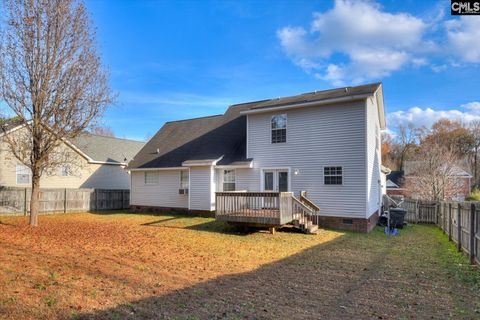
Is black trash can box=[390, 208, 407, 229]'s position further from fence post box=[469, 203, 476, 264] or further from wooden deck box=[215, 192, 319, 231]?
fence post box=[469, 203, 476, 264]

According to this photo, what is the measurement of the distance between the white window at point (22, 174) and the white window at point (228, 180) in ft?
43.3

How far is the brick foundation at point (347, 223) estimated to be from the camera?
1254cm

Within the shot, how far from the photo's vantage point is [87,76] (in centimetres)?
1230

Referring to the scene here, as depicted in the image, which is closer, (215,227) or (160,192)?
(215,227)

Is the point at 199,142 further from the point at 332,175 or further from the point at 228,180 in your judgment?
the point at 332,175

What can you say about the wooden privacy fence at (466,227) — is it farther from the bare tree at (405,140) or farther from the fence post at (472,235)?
the bare tree at (405,140)

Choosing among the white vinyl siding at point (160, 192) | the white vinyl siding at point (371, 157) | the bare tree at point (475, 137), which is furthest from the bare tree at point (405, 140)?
the white vinyl siding at point (160, 192)

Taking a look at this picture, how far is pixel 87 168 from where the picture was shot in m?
23.0

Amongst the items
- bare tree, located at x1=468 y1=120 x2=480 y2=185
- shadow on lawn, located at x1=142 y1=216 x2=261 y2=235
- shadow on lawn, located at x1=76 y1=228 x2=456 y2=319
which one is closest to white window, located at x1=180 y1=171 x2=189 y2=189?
shadow on lawn, located at x1=142 y1=216 x2=261 y2=235

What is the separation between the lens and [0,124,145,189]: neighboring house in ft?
61.6

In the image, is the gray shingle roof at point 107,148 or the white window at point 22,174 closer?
the white window at point 22,174

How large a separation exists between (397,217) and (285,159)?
616 centimetres

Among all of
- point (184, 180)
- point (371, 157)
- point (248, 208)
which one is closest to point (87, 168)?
point (184, 180)

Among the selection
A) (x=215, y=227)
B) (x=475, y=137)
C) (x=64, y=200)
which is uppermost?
(x=475, y=137)
